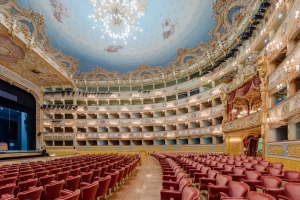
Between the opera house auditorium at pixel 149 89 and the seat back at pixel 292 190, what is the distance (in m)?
0.15

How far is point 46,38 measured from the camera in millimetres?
22766

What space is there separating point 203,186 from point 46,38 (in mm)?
23604

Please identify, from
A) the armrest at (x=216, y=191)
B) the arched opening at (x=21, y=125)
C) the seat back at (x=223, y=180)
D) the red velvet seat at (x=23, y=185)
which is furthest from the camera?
the arched opening at (x=21, y=125)

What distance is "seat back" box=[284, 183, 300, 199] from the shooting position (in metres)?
3.38

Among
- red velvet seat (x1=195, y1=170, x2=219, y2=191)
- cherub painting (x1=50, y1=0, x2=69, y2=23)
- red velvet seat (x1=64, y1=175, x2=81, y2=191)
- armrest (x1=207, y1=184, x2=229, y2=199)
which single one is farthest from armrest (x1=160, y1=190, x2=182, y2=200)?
cherub painting (x1=50, y1=0, x2=69, y2=23)

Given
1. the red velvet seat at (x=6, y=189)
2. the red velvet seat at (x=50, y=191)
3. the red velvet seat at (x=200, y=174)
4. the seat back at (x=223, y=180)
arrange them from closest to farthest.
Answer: the red velvet seat at (x=6, y=189)
the red velvet seat at (x=50, y=191)
the seat back at (x=223, y=180)
the red velvet seat at (x=200, y=174)

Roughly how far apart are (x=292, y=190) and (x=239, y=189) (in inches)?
34.7

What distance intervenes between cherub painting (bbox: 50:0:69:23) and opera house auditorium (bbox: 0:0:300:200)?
0.11 m

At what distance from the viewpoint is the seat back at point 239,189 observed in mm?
3400

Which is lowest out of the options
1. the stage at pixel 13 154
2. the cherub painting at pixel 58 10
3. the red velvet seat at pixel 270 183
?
the stage at pixel 13 154

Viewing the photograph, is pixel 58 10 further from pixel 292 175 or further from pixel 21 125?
pixel 292 175

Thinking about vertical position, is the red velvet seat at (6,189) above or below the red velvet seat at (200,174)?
above

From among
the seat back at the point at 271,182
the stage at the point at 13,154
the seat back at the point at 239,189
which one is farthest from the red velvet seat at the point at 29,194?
the stage at the point at 13,154

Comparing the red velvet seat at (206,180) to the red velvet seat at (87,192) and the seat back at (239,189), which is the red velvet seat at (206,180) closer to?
the seat back at (239,189)
